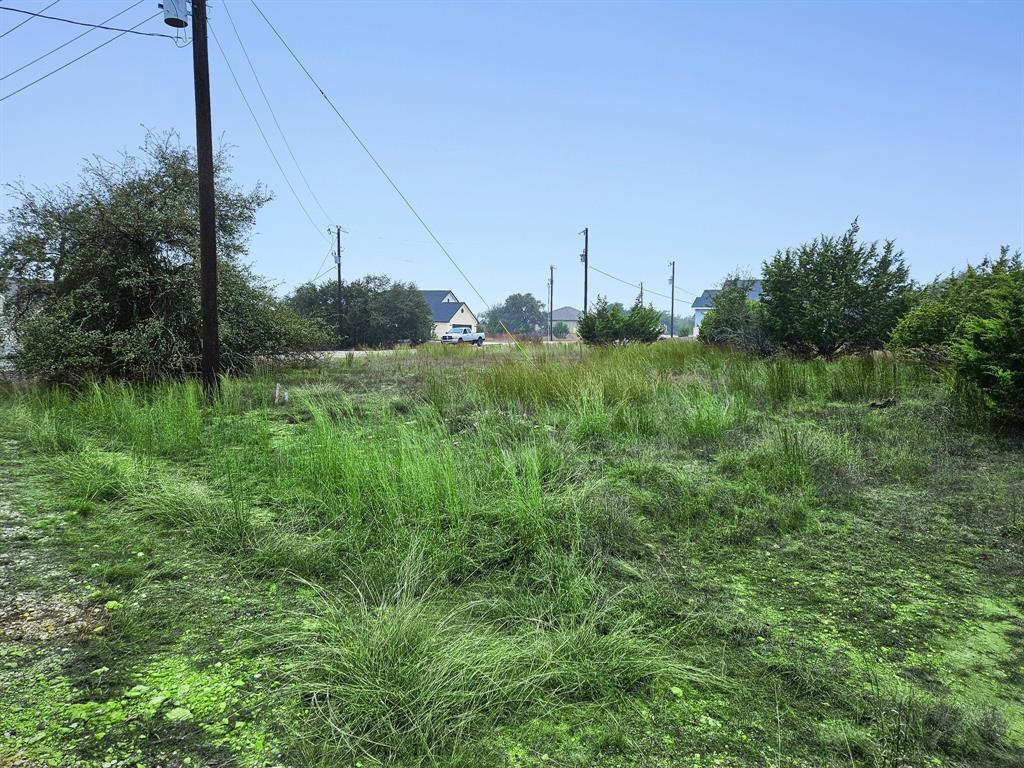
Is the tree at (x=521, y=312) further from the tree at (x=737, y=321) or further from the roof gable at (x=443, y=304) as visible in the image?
the tree at (x=737, y=321)

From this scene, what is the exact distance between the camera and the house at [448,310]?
70381 millimetres

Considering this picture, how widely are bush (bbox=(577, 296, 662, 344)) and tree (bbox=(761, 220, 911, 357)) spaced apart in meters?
11.0

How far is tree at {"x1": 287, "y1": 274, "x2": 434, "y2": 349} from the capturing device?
35719 mm

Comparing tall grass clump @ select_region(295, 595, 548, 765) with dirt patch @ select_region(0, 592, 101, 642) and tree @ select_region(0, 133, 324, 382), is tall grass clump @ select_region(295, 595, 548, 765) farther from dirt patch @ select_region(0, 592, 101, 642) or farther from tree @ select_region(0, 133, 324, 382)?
tree @ select_region(0, 133, 324, 382)

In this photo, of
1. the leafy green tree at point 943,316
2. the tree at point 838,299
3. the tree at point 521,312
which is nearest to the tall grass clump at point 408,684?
the leafy green tree at point 943,316

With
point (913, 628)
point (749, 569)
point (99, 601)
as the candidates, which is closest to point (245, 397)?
point (99, 601)

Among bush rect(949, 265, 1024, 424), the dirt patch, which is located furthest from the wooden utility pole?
bush rect(949, 265, 1024, 424)

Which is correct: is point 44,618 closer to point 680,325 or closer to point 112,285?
point 112,285

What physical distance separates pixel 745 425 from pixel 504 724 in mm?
5223

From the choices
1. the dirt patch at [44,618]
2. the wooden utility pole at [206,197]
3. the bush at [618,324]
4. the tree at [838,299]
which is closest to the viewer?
the dirt patch at [44,618]

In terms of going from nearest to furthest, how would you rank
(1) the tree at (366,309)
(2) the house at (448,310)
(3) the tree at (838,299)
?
1. (3) the tree at (838,299)
2. (1) the tree at (366,309)
3. (2) the house at (448,310)

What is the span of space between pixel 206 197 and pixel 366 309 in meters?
28.0

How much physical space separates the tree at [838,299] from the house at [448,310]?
188 ft

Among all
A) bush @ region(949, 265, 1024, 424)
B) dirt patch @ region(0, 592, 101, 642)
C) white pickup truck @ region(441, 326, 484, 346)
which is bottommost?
dirt patch @ region(0, 592, 101, 642)
